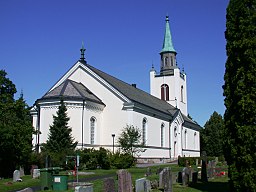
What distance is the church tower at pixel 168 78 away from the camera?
58938 mm

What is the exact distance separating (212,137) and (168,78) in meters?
17.0

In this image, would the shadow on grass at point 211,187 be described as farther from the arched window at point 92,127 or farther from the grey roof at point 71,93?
the arched window at point 92,127

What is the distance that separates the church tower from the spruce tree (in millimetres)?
44510

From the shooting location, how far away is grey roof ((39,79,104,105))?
36.3 meters

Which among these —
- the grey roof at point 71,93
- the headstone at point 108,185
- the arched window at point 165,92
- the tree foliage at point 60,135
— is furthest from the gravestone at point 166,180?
the arched window at point 165,92

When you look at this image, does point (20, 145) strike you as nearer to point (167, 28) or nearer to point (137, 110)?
point (137, 110)

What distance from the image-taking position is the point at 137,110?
4081cm

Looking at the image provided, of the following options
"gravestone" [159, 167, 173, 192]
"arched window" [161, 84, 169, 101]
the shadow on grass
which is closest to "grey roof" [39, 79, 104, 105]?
the shadow on grass

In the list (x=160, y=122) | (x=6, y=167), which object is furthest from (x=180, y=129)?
(x=6, y=167)

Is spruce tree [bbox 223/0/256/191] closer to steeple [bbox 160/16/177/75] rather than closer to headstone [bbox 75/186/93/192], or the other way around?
headstone [bbox 75/186/93/192]

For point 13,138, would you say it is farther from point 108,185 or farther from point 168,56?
point 168,56

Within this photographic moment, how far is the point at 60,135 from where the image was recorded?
34.1m

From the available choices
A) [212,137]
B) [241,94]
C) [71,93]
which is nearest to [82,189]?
[241,94]

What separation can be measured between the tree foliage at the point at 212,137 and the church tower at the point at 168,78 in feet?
40.2
